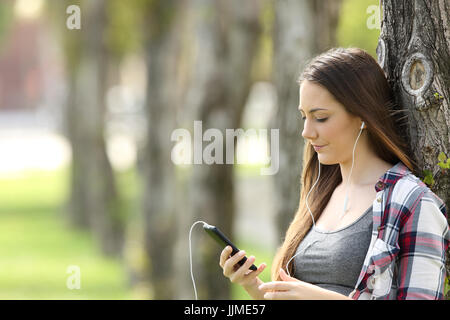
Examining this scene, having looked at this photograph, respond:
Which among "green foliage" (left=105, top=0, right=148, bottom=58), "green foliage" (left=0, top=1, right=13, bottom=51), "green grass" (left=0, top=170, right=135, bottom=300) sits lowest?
"green grass" (left=0, top=170, right=135, bottom=300)

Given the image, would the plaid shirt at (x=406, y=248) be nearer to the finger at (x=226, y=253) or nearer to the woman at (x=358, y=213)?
the woman at (x=358, y=213)

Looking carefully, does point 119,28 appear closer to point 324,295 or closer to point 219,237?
point 219,237

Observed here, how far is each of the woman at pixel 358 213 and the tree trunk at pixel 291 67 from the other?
7.65ft

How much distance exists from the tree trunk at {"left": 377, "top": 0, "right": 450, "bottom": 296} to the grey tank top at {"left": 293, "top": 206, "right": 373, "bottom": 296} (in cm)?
43

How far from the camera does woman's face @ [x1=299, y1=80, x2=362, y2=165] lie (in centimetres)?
313

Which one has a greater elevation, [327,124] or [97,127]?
[327,124]

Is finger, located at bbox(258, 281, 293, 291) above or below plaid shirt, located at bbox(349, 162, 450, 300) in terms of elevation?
below

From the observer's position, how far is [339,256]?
10.1 ft

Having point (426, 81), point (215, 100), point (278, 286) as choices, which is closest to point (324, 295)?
point (278, 286)

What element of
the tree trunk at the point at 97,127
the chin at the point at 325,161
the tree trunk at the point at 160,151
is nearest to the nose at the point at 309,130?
the chin at the point at 325,161

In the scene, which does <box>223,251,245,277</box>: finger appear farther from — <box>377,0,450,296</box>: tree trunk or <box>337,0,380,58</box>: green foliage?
<box>337,0,380,58</box>: green foliage

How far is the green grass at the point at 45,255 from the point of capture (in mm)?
16250

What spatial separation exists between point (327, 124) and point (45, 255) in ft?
60.9
